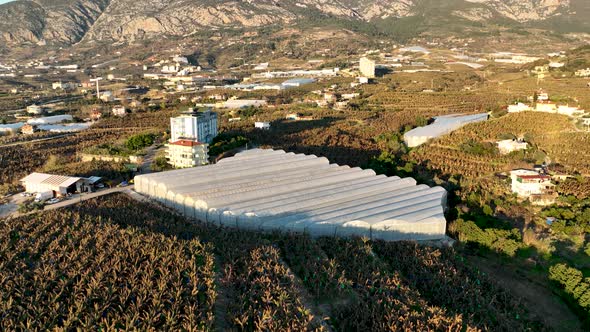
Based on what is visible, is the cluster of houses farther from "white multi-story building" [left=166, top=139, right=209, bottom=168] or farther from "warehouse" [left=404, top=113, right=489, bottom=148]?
"white multi-story building" [left=166, top=139, right=209, bottom=168]

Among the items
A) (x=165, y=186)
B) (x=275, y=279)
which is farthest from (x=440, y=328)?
(x=165, y=186)

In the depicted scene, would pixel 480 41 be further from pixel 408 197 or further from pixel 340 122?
pixel 408 197

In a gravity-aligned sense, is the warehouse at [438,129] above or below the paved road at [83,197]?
above

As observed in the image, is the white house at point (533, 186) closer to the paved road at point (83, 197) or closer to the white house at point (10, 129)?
the paved road at point (83, 197)

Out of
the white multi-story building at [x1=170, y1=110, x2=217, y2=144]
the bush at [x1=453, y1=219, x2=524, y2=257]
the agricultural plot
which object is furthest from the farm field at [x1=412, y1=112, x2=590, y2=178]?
the agricultural plot

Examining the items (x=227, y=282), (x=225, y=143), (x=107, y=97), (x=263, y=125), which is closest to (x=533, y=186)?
(x=227, y=282)

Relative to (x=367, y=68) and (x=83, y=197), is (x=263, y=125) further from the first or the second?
(x=367, y=68)

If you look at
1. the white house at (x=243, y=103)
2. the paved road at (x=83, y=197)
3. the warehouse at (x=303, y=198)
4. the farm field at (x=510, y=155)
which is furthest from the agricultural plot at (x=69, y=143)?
the farm field at (x=510, y=155)
